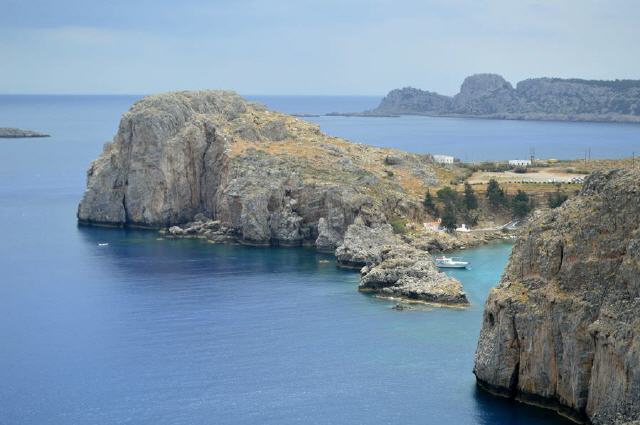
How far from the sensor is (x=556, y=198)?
122 metres

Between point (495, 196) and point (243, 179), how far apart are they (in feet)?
97.3

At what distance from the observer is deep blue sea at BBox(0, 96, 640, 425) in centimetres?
6128

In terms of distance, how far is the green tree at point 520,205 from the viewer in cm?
12094

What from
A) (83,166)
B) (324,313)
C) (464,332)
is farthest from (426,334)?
(83,166)

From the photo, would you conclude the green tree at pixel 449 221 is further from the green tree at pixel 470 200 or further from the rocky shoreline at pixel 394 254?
the green tree at pixel 470 200

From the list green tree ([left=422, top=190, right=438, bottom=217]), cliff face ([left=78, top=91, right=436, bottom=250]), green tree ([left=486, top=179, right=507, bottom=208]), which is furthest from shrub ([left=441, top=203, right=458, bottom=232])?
green tree ([left=486, top=179, right=507, bottom=208])

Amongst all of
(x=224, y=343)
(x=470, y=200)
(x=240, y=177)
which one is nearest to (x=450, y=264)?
(x=470, y=200)

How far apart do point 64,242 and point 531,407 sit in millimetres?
71155

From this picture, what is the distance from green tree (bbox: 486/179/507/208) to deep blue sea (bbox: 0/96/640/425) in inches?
507

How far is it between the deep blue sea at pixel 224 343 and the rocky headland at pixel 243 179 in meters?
4.60

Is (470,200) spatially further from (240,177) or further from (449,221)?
(240,177)

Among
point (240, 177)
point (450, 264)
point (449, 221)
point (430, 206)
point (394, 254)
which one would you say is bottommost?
point (450, 264)

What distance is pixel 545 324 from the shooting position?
188 ft

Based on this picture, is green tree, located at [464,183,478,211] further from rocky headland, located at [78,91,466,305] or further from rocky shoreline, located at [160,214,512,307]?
rocky shoreline, located at [160,214,512,307]
